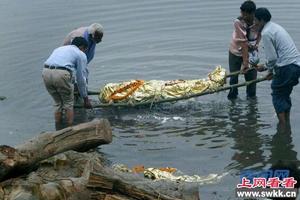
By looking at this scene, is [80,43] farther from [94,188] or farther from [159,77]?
[94,188]

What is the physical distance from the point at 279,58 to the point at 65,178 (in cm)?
452

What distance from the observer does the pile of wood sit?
6.93 meters

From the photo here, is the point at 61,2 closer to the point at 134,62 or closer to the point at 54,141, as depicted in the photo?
the point at 134,62

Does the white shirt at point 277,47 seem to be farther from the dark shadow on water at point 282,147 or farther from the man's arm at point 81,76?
the man's arm at point 81,76

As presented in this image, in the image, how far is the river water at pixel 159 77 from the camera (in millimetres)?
10227

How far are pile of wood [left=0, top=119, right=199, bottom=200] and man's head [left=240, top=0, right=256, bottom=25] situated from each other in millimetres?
4036

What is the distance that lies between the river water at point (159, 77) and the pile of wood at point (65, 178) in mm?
1597

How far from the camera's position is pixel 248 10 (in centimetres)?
1096

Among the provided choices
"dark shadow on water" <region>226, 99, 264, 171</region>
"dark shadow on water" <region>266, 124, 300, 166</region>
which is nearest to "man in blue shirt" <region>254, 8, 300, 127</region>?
"dark shadow on water" <region>266, 124, 300, 166</region>

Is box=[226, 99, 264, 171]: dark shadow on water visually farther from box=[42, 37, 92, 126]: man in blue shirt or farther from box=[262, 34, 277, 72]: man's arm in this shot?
box=[42, 37, 92, 126]: man in blue shirt

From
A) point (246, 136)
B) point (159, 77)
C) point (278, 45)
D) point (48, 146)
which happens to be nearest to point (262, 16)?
point (278, 45)

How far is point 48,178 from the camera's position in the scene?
7.67 metres

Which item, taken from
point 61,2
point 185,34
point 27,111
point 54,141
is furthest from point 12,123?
point 61,2

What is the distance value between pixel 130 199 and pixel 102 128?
2304 millimetres
